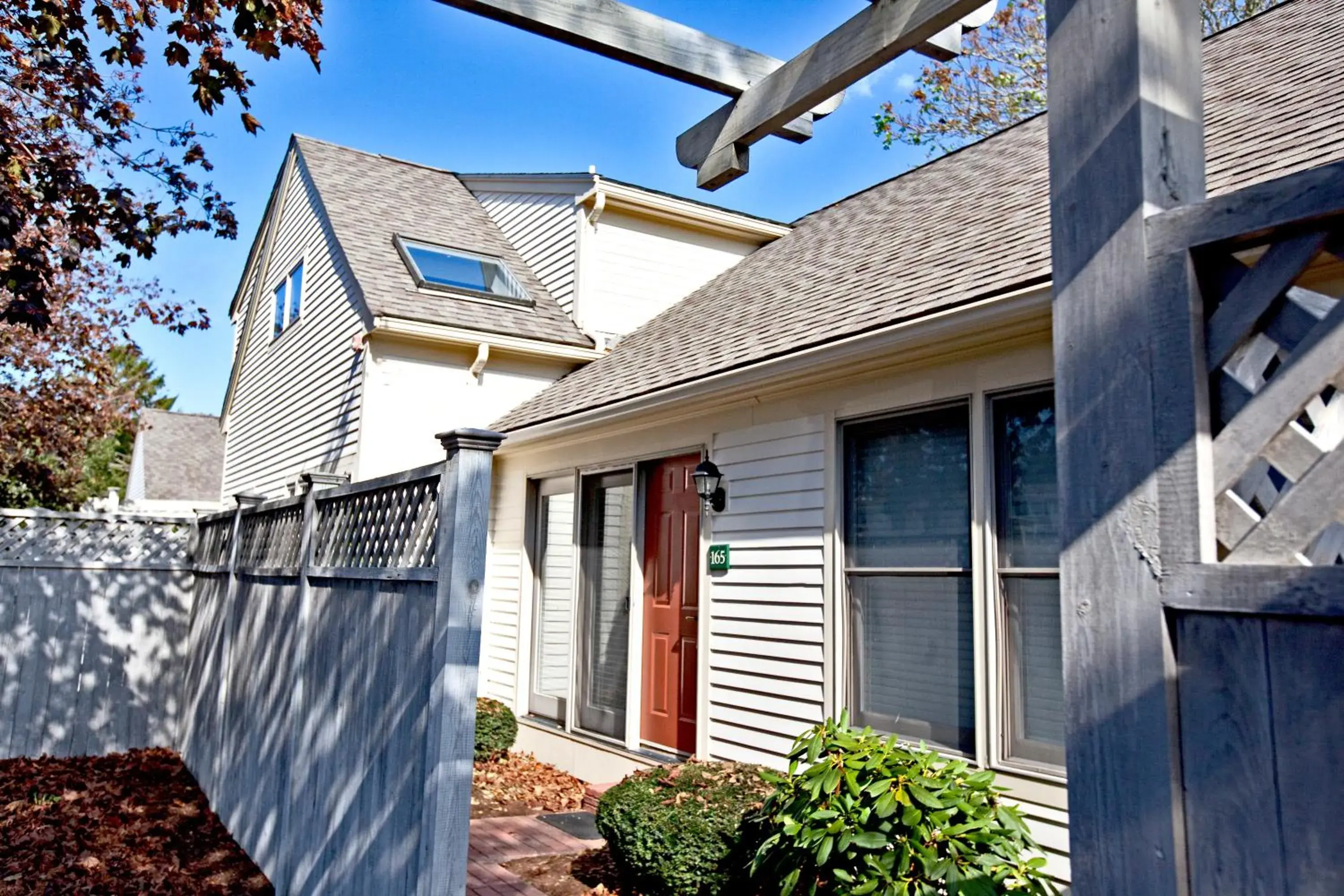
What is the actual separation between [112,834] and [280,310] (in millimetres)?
10266

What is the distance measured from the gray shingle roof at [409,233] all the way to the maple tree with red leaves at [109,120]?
3086 millimetres

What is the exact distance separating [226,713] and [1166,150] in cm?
711

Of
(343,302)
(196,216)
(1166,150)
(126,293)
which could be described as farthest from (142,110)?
(126,293)

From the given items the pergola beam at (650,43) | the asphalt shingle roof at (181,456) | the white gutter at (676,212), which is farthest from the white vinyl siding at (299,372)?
the asphalt shingle roof at (181,456)

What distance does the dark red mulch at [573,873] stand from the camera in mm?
5645

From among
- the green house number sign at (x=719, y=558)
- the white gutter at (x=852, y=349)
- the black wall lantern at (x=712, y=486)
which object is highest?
the white gutter at (x=852, y=349)

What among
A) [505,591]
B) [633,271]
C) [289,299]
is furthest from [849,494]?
[289,299]

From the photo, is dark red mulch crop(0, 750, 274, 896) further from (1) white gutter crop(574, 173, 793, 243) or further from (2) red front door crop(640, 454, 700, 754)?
(1) white gutter crop(574, 173, 793, 243)

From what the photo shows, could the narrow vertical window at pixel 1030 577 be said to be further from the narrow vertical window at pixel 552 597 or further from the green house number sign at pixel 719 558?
the narrow vertical window at pixel 552 597

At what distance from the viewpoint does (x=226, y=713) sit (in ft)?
23.3

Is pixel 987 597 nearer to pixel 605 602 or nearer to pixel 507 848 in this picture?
pixel 507 848

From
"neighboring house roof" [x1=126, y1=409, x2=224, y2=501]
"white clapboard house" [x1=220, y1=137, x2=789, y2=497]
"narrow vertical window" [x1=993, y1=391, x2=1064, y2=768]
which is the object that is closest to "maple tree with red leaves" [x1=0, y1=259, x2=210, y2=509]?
"white clapboard house" [x1=220, y1=137, x2=789, y2=497]

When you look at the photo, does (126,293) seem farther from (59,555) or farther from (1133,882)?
(1133,882)

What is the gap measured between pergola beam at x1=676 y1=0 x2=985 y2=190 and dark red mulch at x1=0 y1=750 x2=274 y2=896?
4.59 meters
